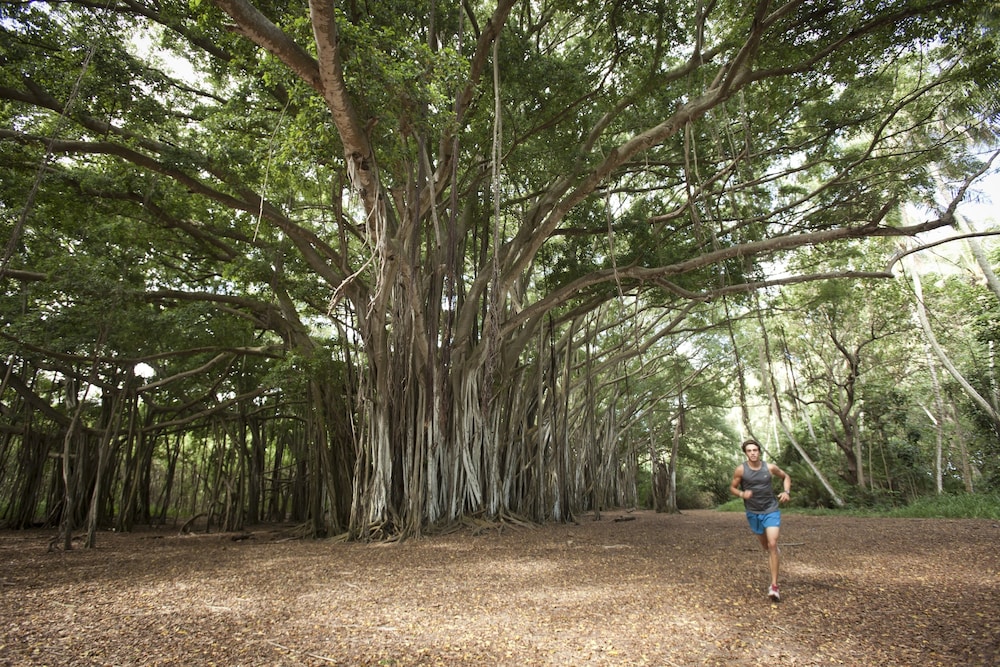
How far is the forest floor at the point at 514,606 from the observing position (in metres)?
1.85

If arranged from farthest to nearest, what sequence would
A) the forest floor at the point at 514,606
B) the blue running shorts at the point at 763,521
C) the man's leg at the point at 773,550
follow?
1. the blue running shorts at the point at 763,521
2. the man's leg at the point at 773,550
3. the forest floor at the point at 514,606

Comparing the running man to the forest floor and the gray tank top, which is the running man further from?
the forest floor

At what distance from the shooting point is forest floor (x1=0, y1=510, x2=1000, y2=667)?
185 centimetres

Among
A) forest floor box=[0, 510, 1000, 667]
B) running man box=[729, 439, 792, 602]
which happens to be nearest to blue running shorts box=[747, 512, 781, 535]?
running man box=[729, 439, 792, 602]

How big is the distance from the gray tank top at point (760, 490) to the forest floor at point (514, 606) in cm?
41

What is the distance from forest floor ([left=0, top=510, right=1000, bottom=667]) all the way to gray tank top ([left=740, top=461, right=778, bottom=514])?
1.35ft

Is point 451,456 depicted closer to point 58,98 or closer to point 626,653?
point 626,653

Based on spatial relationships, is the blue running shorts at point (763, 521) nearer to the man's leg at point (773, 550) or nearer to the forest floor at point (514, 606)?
the man's leg at point (773, 550)

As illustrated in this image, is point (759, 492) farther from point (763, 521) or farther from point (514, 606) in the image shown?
point (514, 606)

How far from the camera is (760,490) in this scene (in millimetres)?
2822

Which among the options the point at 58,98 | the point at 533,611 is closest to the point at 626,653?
the point at 533,611

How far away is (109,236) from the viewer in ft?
17.8

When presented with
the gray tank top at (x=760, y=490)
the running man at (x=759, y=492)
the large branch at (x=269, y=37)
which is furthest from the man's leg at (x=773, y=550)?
the large branch at (x=269, y=37)

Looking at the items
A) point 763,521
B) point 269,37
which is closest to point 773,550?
point 763,521
